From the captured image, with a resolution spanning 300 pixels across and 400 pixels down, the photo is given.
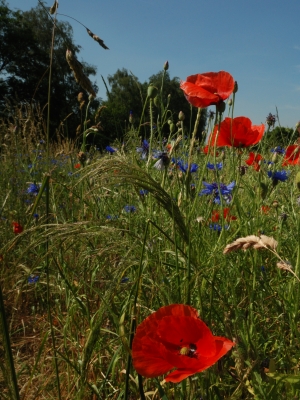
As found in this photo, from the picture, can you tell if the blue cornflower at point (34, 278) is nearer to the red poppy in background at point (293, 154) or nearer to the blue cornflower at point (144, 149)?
the blue cornflower at point (144, 149)

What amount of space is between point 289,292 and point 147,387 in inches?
16.7

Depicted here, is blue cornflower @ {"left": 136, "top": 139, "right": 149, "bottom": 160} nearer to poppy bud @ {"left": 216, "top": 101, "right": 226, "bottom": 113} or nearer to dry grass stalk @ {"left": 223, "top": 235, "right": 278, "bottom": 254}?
poppy bud @ {"left": 216, "top": 101, "right": 226, "bottom": 113}

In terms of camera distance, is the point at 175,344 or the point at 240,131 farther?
the point at 240,131

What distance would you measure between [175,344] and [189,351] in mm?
25

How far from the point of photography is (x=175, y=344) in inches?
26.8

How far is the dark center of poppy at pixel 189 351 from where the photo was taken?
662 mm

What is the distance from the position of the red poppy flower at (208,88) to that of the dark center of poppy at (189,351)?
0.56m

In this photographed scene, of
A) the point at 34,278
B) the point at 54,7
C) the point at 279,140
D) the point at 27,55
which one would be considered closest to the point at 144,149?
the point at 34,278

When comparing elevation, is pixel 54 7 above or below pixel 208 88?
above

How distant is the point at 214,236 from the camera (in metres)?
1.45

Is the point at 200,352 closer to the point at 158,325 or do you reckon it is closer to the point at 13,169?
the point at 158,325

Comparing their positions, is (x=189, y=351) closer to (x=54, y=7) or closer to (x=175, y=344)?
(x=175, y=344)

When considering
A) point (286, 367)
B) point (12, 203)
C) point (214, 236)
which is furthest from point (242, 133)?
point (12, 203)

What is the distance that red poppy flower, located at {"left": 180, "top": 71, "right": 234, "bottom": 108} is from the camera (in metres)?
0.99
